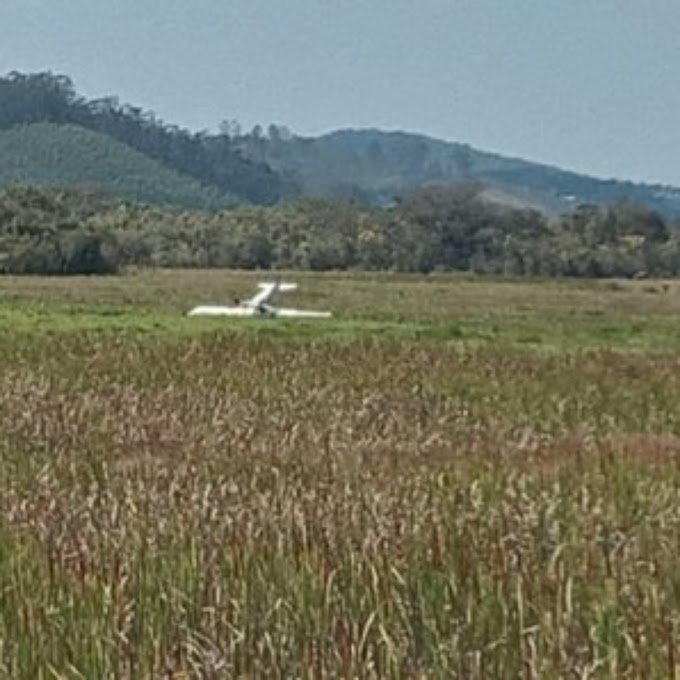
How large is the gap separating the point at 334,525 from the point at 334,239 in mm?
89776

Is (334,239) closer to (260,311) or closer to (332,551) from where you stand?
(260,311)

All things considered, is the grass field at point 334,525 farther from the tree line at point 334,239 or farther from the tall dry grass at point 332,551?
the tree line at point 334,239

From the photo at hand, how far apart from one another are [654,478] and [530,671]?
5395 mm

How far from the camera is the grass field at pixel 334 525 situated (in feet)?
19.2

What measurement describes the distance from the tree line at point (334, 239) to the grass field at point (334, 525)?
188ft

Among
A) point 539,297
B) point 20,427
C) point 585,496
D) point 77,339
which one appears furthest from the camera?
point 539,297

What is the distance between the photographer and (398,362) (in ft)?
79.6

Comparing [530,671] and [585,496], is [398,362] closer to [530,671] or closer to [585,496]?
[585,496]

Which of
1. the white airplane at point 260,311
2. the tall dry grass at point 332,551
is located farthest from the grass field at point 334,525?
the white airplane at point 260,311

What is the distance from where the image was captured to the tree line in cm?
7744

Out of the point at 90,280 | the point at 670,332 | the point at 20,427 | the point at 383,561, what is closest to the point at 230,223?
the point at 90,280

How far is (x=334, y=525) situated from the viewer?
772 centimetres

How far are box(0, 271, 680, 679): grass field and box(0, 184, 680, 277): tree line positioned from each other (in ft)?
188

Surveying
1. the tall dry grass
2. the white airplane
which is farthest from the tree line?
the tall dry grass
